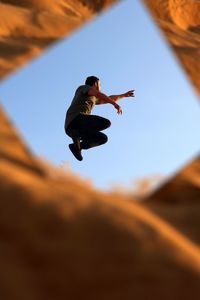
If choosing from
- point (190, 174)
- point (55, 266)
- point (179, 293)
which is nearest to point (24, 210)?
point (55, 266)

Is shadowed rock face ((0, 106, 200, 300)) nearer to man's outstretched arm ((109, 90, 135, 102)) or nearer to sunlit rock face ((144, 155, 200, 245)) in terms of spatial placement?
sunlit rock face ((144, 155, 200, 245))

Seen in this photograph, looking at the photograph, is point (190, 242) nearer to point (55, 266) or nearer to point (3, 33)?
point (55, 266)

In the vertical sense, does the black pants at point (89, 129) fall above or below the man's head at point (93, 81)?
below

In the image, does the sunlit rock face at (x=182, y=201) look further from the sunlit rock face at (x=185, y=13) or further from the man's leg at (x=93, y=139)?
the sunlit rock face at (x=185, y=13)

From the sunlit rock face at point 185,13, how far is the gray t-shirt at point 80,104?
79.2 inches

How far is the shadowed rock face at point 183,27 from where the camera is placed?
8.49ft

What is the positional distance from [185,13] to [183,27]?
1.93 feet

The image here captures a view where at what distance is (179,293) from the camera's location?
41.1 inches

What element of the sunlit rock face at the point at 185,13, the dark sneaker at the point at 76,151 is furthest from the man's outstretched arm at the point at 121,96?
the sunlit rock face at the point at 185,13

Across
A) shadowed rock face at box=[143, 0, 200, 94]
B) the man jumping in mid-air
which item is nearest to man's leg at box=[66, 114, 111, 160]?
the man jumping in mid-air

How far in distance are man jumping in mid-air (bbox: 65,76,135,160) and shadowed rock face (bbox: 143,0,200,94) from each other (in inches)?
19.0

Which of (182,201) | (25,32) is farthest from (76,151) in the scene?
(25,32)

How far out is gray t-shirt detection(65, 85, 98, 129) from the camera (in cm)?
196

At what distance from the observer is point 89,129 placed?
6.34 ft
